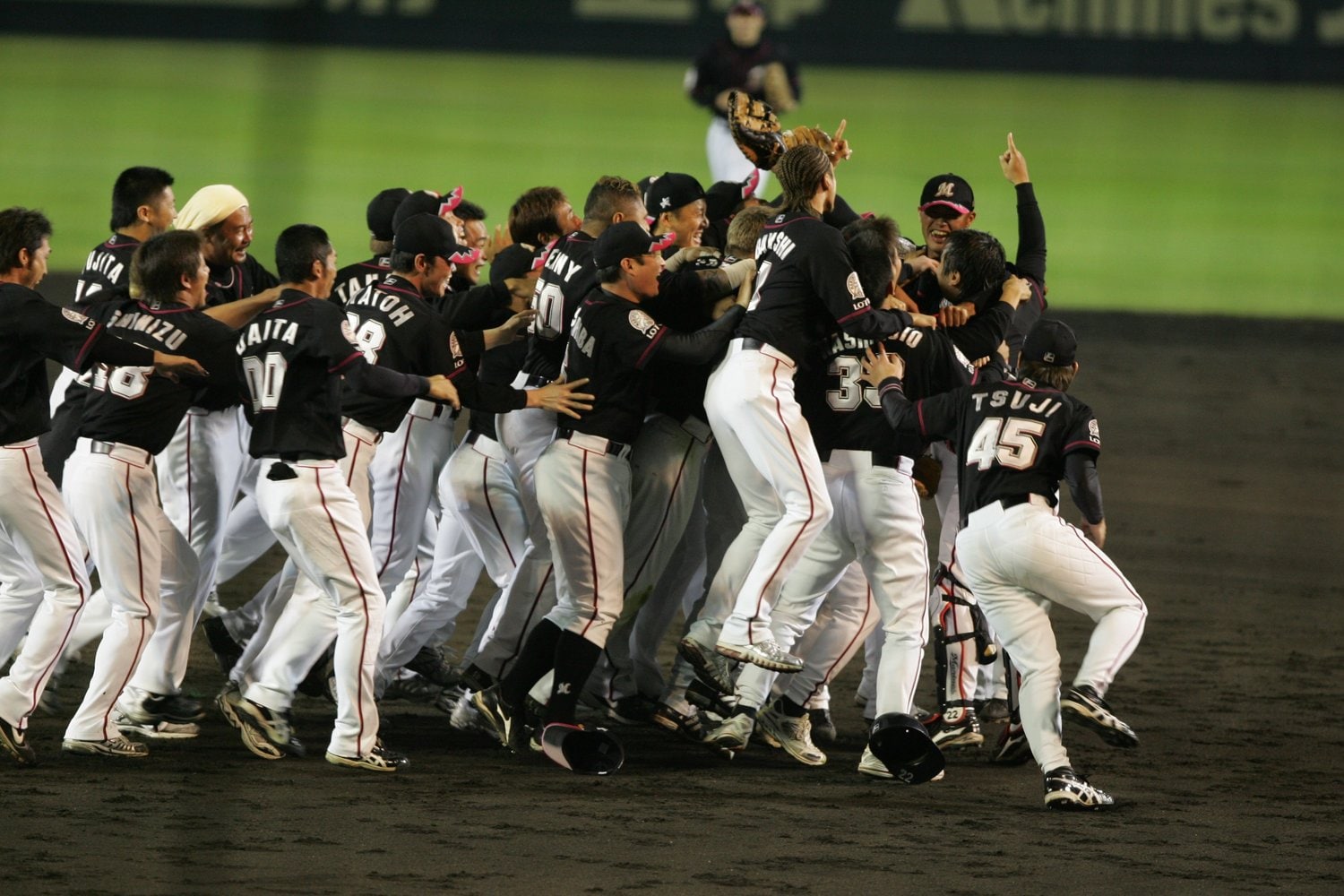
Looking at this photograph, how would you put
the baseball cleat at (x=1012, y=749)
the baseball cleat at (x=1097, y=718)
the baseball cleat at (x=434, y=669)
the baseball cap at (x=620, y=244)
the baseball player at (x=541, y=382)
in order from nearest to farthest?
the baseball cleat at (x=1097, y=718)
the baseball cap at (x=620, y=244)
the baseball cleat at (x=1012, y=749)
the baseball player at (x=541, y=382)
the baseball cleat at (x=434, y=669)

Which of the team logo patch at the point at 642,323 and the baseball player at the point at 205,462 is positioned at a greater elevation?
the team logo patch at the point at 642,323

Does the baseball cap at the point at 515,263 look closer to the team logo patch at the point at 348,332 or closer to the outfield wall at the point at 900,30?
the team logo patch at the point at 348,332

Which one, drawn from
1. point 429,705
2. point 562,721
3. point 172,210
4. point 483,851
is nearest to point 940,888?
point 483,851

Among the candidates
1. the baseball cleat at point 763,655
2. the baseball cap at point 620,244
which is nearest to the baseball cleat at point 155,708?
the baseball cleat at point 763,655

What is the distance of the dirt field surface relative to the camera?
4.34m

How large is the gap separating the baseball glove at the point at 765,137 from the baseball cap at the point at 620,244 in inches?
30.4

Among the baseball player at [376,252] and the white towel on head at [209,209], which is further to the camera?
the baseball player at [376,252]

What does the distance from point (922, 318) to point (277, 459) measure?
6.67 feet

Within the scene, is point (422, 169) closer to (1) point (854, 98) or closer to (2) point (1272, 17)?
(1) point (854, 98)

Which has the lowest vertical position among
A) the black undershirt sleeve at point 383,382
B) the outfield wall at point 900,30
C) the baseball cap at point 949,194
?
the black undershirt sleeve at point 383,382

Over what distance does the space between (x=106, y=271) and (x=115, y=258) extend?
0.19 ft

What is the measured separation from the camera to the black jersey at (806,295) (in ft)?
17.7

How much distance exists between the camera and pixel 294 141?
25.2 m

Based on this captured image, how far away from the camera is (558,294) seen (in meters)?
5.82
